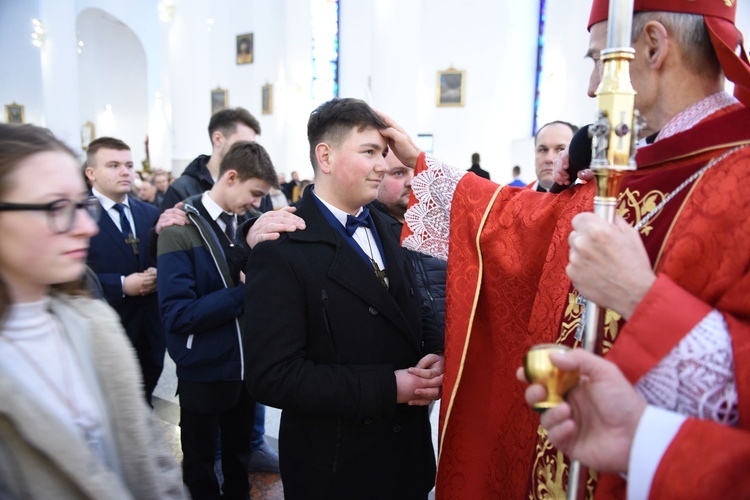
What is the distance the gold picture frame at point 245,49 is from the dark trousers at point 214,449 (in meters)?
14.8

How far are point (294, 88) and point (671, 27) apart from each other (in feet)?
49.2

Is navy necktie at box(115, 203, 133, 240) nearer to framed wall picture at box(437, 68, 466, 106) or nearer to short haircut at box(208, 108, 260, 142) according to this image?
short haircut at box(208, 108, 260, 142)

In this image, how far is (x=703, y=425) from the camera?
833 millimetres

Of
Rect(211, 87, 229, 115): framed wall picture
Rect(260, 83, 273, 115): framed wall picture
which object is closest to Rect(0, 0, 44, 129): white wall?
Rect(211, 87, 229, 115): framed wall picture

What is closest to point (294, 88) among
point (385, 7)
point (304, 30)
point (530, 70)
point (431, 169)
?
point (304, 30)

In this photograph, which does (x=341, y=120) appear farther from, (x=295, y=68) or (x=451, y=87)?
(x=295, y=68)

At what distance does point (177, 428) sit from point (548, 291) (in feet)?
9.82

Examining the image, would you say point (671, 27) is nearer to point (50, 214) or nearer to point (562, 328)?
point (562, 328)

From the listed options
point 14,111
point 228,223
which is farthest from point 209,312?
point 14,111

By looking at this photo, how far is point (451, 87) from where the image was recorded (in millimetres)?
14062

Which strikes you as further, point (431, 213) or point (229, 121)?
point (229, 121)

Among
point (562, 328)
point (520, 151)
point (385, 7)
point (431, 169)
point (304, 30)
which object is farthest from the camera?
point (304, 30)

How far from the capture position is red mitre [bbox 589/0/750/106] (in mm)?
1077

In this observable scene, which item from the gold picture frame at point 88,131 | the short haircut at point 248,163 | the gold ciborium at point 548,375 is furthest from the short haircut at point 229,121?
the gold picture frame at point 88,131
